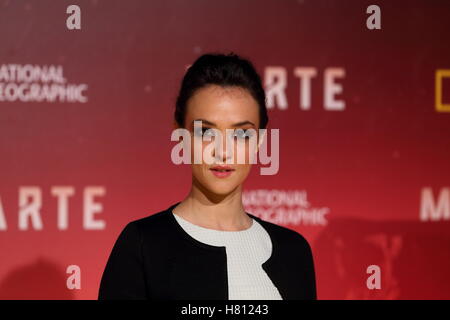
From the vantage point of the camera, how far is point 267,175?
7.56 feet

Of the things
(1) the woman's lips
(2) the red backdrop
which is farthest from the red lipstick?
(2) the red backdrop

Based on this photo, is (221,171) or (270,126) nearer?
(221,171)

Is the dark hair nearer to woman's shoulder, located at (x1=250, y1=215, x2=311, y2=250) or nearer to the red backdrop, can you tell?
woman's shoulder, located at (x1=250, y1=215, x2=311, y2=250)

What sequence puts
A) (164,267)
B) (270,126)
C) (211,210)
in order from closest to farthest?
(164,267) → (211,210) → (270,126)

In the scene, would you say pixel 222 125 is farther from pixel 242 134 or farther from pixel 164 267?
pixel 164 267

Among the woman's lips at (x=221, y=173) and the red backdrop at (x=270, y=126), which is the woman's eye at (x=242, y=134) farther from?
the red backdrop at (x=270, y=126)

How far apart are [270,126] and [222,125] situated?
1.21 m

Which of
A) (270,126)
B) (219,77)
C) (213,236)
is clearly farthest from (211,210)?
(270,126)

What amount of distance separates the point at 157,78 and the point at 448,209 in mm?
1344

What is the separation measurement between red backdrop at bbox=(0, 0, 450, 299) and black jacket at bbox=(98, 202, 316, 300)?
1168 mm

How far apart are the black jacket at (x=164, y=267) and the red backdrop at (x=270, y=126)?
1168mm

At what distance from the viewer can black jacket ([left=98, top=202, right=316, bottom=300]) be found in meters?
1.04

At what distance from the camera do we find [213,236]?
1128 millimetres
